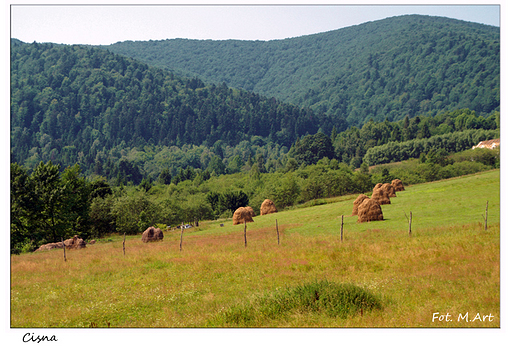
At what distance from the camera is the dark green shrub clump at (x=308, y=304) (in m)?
17.5

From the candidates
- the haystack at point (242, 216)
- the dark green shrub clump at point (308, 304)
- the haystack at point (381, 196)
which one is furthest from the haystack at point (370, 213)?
the dark green shrub clump at point (308, 304)

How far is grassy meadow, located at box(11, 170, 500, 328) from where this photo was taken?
1759 centimetres

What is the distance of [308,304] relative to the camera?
59.4 feet

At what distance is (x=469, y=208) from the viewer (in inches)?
1891

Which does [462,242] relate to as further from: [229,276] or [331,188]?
[331,188]

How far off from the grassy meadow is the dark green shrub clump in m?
0.06

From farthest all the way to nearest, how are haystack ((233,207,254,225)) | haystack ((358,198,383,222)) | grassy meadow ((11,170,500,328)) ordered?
1. haystack ((233,207,254,225))
2. haystack ((358,198,383,222))
3. grassy meadow ((11,170,500,328))

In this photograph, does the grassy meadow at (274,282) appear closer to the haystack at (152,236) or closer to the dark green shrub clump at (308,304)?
the dark green shrub clump at (308,304)

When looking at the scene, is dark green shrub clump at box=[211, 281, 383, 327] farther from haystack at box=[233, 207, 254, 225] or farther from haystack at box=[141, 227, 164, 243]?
haystack at box=[233, 207, 254, 225]

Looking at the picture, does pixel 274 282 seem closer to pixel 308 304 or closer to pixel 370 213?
pixel 308 304

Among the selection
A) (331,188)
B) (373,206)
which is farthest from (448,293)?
(331,188)

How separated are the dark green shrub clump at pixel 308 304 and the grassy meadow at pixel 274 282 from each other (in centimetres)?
6

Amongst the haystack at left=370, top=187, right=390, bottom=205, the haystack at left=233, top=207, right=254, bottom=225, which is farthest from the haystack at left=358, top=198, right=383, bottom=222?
the haystack at left=233, top=207, right=254, bottom=225

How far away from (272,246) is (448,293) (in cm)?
1752
